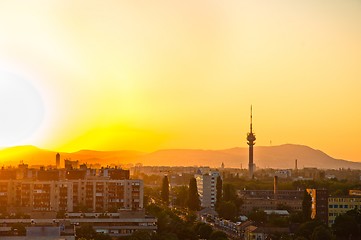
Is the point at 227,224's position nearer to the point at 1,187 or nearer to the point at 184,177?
the point at 1,187

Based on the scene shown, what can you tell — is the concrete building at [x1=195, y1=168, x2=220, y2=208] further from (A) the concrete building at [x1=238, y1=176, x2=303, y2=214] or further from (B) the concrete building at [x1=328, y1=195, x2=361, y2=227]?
(B) the concrete building at [x1=328, y1=195, x2=361, y2=227]

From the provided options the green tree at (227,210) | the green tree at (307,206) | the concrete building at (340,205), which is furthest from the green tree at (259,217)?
the concrete building at (340,205)

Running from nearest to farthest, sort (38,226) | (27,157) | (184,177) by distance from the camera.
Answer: (38,226)
(184,177)
(27,157)

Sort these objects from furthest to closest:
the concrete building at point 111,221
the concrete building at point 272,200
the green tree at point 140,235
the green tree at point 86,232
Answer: the concrete building at point 272,200 < the concrete building at point 111,221 < the green tree at point 140,235 < the green tree at point 86,232

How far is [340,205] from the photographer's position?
3566 cm

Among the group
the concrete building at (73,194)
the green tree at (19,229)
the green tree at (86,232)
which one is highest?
the concrete building at (73,194)

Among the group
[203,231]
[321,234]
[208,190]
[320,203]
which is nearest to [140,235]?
[203,231]

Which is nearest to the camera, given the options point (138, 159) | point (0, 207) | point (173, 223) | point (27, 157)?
point (173, 223)

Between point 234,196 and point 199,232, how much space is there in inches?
682

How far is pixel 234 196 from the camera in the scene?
4366cm

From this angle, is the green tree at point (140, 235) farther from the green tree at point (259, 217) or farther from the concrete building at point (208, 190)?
the concrete building at point (208, 190)

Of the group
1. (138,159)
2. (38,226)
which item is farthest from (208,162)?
(38,226)

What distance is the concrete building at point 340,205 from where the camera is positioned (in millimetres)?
35188

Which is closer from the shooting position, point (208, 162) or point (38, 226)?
point (38, 226)
